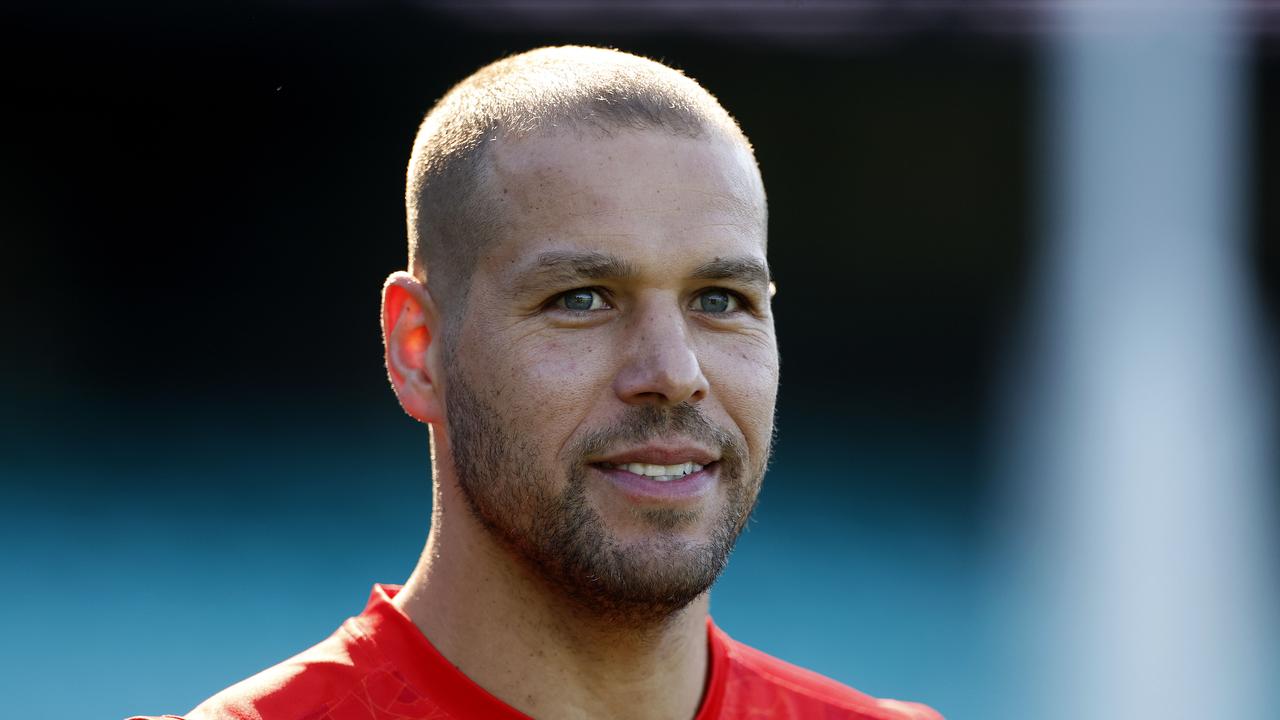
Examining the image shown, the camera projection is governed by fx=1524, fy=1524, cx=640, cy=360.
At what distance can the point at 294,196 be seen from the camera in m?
15.1

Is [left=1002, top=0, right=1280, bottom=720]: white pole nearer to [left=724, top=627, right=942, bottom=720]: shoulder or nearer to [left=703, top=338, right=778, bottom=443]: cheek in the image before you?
[left=724, top=627, right=942, bottom=720]: shoulder

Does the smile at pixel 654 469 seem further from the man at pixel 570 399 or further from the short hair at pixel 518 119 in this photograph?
the short hair at pixel 518 119

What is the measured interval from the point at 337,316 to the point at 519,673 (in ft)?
43.1

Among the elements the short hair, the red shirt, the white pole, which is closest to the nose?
the short hair

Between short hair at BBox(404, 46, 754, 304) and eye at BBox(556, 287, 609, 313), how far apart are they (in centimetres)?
15

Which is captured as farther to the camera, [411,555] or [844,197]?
[844,197]

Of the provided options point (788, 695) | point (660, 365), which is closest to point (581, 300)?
point (660, 365)

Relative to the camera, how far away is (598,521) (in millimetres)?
2045

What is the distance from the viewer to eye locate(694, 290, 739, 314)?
216 centimetres

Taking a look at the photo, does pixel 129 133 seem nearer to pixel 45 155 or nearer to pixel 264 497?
pixel 45 155

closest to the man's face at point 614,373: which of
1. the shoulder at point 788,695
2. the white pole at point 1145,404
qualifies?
the shoulder at point 788,695

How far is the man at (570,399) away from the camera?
2.05 m

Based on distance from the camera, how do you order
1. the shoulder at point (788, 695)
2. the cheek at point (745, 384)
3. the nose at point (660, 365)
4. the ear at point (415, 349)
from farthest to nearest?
the shoulder at point (788, 695), the ear at point (415, 349), the cheek at point (745, 384), the nose at point (660, 365)

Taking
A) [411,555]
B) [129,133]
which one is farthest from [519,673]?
[129,133]
